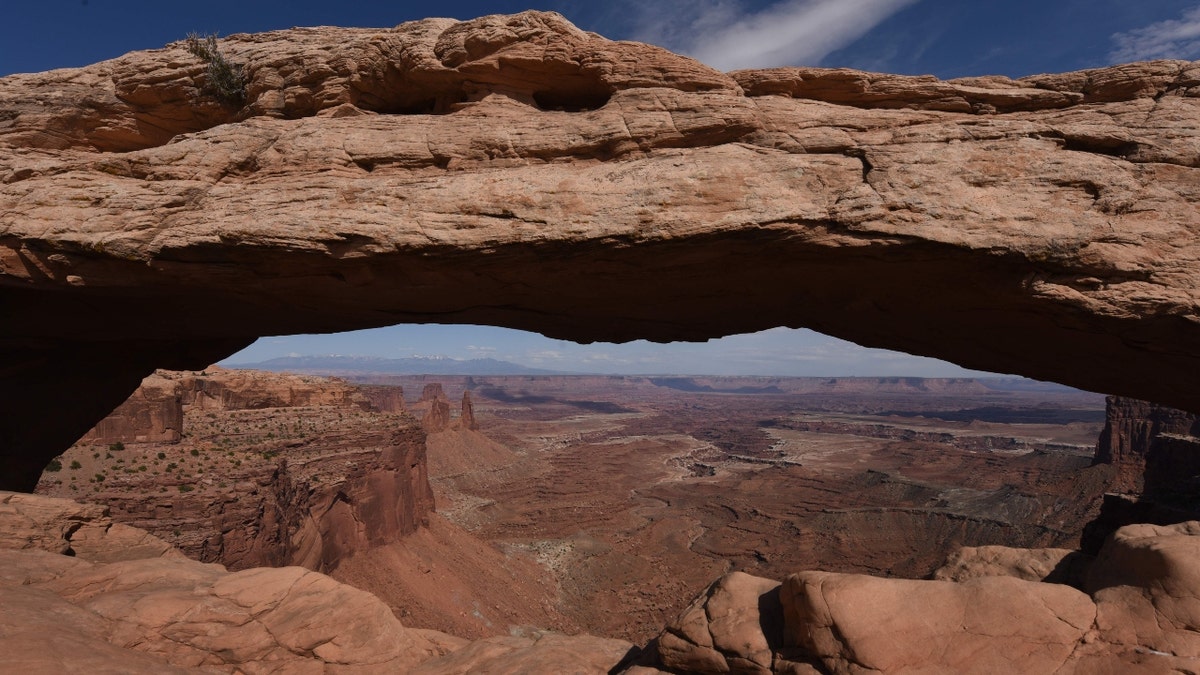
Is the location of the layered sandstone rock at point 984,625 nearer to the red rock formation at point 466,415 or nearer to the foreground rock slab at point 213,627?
the foreground rock slab at point 213,627

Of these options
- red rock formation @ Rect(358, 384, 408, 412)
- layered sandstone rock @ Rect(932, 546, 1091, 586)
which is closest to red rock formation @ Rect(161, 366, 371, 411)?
layered sandstone rock @ Rect(932, 546, 1091, 586)

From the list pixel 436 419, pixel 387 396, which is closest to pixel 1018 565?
pixel 436 419

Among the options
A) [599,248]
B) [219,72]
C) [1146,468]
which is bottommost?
[1146,468]

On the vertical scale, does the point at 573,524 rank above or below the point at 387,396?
below

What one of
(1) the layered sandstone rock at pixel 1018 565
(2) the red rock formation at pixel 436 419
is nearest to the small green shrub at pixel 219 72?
(1) the layered sandstone rock at pixel 1018 565

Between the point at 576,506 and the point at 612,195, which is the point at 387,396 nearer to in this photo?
the point at 576,506

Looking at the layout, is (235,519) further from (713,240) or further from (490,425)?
(490,425)
